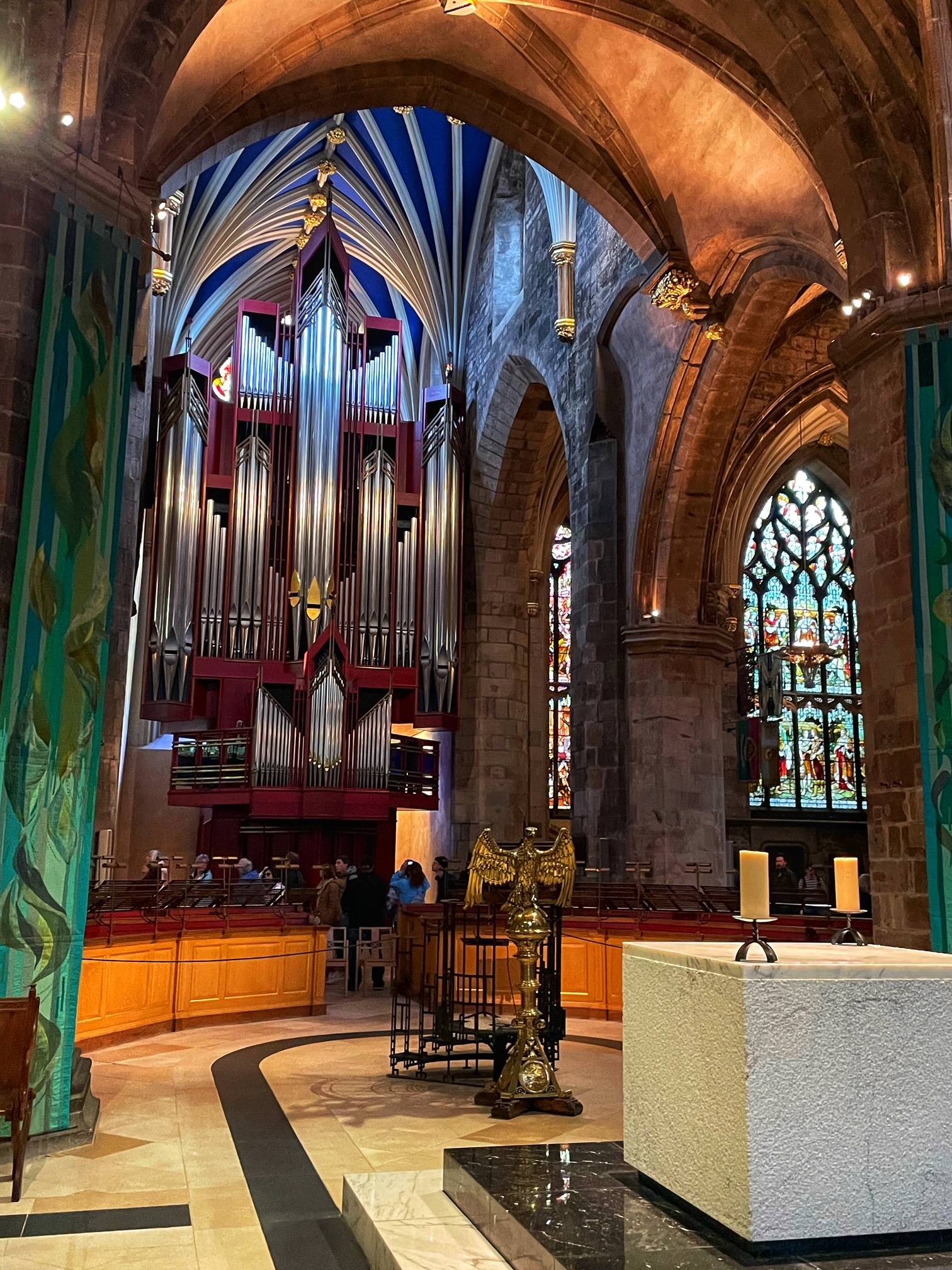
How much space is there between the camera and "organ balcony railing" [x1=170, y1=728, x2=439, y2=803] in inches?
557

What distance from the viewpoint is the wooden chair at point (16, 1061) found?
4.07 meters

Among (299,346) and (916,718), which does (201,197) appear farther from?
(916,718)

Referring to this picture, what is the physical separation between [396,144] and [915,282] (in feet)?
Result: 40.2

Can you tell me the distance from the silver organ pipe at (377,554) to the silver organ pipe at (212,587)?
75.3 inches

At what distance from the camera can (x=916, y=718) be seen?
5.96 m

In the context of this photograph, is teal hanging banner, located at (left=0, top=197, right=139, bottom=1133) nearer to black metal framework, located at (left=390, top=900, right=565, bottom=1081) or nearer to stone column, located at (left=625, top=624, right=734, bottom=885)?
black metal framework, located at (left=390, top=900, right=565, bottom=1081)

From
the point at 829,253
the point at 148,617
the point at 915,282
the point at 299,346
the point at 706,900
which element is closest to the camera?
the point at 915,282

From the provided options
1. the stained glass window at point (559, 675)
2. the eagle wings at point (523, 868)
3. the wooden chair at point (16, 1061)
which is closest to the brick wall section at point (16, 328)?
the wooden chair at point (16, 1061)

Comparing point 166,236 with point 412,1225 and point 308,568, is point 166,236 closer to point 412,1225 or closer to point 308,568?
point 308,568

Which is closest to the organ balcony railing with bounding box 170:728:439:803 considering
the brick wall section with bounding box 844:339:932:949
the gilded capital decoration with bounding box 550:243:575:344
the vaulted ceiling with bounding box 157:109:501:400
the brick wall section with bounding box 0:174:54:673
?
the gilded capital decoration with bounding box 550:243:575:344

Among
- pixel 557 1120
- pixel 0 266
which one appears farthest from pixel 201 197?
pixel 557 1120

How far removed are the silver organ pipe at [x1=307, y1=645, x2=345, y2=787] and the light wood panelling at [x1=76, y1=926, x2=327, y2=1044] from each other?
5196 millimetres

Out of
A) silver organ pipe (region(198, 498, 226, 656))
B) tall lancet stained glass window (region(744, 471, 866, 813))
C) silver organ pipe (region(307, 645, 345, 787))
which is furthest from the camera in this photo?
tall lancet stained glass window (region(744, 471, 866, 813))

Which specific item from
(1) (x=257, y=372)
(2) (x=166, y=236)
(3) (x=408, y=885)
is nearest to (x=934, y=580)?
(3) (x=408, y=885)
